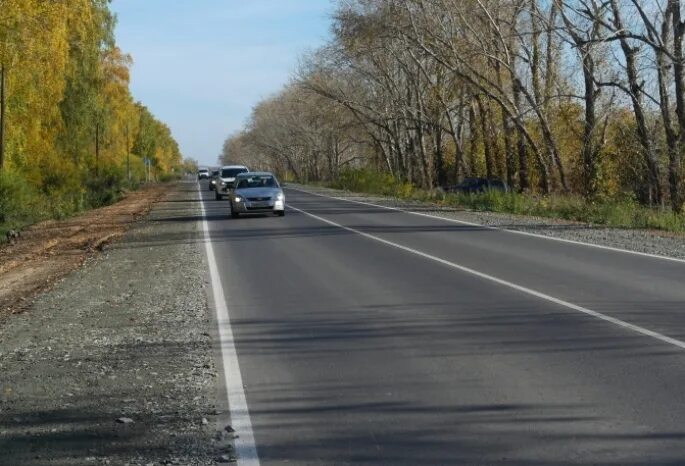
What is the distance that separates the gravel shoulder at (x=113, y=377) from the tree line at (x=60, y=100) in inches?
609

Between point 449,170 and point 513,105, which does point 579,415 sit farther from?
point 449,170

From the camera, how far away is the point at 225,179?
54.4 metres

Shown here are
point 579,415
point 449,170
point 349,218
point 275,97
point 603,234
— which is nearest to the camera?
point 579,415

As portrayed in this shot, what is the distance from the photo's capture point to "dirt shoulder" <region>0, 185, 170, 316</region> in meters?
17.7

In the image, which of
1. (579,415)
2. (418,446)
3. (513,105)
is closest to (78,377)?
(418,446)

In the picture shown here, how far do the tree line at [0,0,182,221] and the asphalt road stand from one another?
50.3ft

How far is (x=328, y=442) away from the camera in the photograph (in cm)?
641

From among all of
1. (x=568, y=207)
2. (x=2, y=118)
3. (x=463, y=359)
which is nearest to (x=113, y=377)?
(x=463, y=359)

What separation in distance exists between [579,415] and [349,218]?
27.0 m

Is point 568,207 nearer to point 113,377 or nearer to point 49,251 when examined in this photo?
point 49,251

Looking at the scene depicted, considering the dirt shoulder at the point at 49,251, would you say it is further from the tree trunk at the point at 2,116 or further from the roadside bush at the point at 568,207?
the roadside bush at the point at 568,207

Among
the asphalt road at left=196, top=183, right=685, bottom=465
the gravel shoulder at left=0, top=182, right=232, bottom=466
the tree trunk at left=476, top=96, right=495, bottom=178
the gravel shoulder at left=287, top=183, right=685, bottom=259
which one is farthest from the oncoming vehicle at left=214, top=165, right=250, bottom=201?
the gravel shoulder at left=0, top=182, right=232, bottom=466

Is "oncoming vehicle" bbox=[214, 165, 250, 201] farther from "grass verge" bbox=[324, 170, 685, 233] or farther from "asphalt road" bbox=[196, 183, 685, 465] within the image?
"asphalt road" bbox=[196, 183, 685, 465]

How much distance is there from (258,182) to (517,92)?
42.2ft
